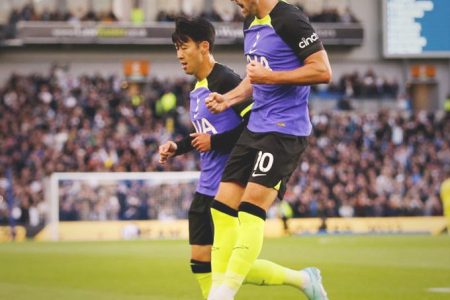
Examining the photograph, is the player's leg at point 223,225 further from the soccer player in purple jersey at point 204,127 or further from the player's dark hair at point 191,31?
the player's dark hair at point 191,31

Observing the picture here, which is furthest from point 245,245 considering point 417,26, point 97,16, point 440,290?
point 97,16

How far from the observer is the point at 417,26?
32906 mm

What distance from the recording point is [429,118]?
37.7m

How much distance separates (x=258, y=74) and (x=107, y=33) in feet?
109

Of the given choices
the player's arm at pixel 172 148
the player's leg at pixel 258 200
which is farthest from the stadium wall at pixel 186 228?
the player's leg at pixel 258 200

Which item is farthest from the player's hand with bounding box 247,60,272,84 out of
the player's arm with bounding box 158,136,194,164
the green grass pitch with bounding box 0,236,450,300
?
the green grass pitch with bounding box 0,236,450,300

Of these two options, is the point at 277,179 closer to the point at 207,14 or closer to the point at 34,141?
the point at 34,141

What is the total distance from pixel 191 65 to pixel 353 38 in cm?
3453

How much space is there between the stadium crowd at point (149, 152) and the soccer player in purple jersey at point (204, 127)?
58.9ft

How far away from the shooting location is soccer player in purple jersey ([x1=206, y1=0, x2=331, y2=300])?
634cm

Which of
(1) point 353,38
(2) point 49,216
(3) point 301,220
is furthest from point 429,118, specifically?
(2) point 49,216

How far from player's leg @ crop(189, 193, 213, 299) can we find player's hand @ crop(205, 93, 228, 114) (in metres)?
0.90

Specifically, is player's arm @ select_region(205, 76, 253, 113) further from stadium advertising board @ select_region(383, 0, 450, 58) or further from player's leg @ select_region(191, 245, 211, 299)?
stadium advertising board @ select_region(383, 0, 450, 58)

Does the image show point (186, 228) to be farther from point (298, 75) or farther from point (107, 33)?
point (298, 75)
